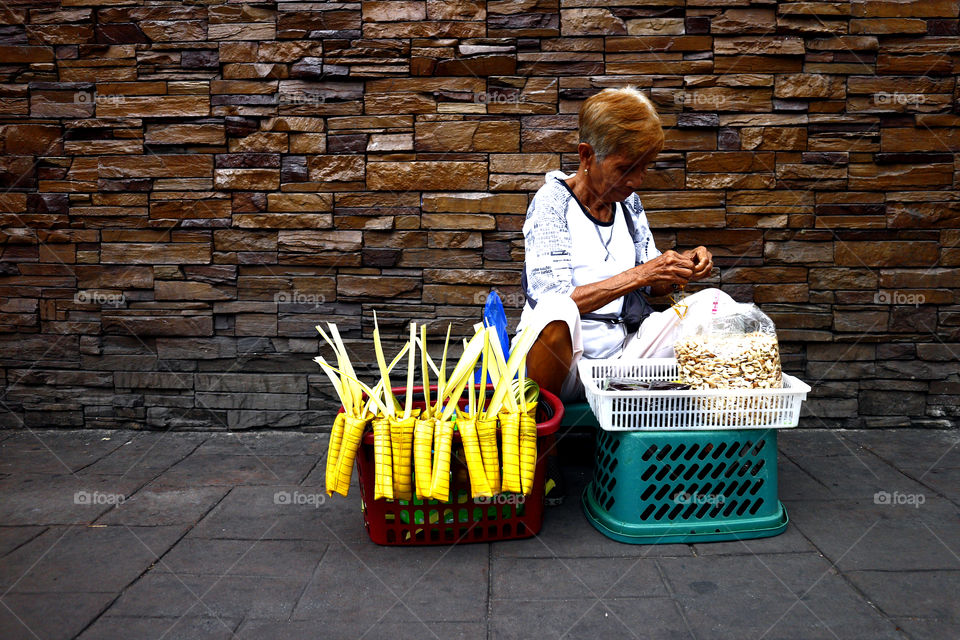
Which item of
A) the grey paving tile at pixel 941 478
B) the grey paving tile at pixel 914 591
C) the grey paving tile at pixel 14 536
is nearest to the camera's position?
→ the grey paving tile at pixel 914 591

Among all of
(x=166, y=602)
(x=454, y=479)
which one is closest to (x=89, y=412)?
(x=166, y=602)

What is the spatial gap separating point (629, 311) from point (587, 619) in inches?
52.5

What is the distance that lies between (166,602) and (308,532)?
0.54 meters

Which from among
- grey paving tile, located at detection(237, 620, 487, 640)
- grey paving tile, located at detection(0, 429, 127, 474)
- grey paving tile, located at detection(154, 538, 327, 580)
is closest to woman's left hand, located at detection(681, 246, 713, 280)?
grey paving tile, located at detection(237, 620, 487, 640)

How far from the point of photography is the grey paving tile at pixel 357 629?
179 cm

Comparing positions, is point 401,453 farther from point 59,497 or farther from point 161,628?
point 59,497

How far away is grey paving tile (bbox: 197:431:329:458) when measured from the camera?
3275 mm

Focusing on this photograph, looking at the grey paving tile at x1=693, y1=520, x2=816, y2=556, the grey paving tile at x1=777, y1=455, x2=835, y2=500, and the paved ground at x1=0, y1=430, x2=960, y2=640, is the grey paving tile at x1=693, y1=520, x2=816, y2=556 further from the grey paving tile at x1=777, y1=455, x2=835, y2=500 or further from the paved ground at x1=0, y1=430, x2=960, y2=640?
the grey paving tile at x1=777, y1=455, x2=835, y2=500

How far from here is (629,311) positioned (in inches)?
113

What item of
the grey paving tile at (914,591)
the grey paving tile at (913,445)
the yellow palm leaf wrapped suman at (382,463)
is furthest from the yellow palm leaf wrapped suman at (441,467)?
the grey paving tile at (913,445)

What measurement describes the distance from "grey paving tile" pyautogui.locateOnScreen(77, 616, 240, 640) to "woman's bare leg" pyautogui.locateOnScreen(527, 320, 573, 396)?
4.09ft

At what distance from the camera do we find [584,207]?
2.81 m

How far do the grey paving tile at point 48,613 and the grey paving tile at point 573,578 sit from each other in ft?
3.52

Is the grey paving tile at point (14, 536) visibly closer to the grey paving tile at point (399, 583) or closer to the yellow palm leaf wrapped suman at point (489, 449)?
the grey paving tile at point (399, 583)
